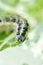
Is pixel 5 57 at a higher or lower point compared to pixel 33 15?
lower

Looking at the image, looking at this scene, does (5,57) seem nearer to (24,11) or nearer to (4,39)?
(4,39)

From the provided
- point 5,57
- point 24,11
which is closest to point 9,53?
point 5,57

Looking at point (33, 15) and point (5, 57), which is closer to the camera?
point (5, 57)

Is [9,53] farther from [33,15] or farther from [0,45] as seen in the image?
[33,15]

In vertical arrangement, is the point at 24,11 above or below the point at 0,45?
above

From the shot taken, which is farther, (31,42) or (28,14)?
(28,14)

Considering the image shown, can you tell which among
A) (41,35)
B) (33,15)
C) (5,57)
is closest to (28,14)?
(33,15)
